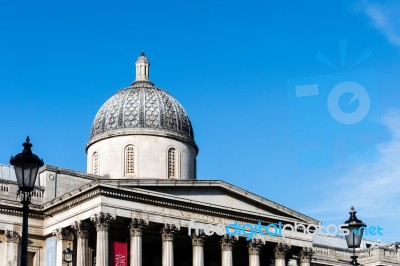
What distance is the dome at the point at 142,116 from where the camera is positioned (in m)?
65.6

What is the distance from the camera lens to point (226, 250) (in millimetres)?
60750

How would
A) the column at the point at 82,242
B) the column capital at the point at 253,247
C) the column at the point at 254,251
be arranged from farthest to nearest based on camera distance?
the column capital at the point at 253,247 < the column at the point at 254,251 < the column at the point at 82,242

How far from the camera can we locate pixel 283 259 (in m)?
64.2

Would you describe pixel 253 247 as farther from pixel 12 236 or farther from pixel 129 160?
pixel 12 236

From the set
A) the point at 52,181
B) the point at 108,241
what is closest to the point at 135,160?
the point at 52,181

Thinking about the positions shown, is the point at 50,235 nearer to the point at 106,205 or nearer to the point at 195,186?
the point at 106,205

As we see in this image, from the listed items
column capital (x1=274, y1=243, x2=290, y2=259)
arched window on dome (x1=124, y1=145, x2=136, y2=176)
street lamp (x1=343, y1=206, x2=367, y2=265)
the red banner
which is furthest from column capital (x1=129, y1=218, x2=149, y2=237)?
street lamp (x1=343, y1=206, x2=367, y2=265)

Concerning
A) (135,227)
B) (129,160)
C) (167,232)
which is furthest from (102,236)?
(129,160)

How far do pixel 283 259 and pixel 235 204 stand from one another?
579cm

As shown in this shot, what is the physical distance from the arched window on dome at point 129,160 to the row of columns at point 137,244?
26.9 ft

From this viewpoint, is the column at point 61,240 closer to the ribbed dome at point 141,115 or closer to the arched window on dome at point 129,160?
the arched window on dome at point 129,160

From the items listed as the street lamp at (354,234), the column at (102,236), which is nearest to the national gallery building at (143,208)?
the column at (102,236)

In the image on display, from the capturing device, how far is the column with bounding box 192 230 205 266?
59156 mm

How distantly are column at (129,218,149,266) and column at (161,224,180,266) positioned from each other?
1913mm
